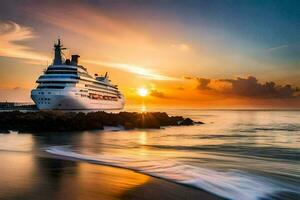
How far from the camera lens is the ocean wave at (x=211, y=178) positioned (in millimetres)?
12117

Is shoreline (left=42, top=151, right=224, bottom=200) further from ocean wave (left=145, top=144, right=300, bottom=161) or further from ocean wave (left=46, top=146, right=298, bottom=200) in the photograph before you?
ocean wave (left=145, top=144, right=300, bottom=161)

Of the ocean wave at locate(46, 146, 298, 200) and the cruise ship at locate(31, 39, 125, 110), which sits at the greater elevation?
the cruise ship at locate(31, 39, 125, 110)

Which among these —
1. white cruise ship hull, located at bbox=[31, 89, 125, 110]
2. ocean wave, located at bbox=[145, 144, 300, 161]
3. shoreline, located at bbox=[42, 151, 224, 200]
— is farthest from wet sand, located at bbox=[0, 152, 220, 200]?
white cruise ship hull, located at bbox=[31, 89, 125, 110]

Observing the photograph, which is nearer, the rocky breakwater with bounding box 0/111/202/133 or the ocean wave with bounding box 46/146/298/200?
the ocean wave with bounding box 46/146/298/200

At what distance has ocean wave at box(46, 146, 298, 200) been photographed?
12.1 m

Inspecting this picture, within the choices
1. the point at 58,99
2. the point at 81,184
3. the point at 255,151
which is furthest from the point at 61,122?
the point at 58,99

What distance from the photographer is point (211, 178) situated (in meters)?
14.0

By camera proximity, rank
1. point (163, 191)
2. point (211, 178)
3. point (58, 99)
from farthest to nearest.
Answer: point (58, 99), point (211, 178), point (163, 191)

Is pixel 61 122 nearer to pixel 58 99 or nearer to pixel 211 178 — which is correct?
pixel 211 178

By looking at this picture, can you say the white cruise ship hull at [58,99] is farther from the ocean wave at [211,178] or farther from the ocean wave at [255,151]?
the ocean wave at [211,178]

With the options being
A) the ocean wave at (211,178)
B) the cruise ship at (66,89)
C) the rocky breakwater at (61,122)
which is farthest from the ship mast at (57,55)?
the ocean wave at (211,178)

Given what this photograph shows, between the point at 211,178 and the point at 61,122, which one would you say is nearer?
the point at 211,178

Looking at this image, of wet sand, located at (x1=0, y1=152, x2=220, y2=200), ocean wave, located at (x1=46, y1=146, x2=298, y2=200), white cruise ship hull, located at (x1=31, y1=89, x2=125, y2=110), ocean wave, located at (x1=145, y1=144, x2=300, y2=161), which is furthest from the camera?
white cruise ship hull, located at (x1=31, y1=89, x2=125, y2=110)

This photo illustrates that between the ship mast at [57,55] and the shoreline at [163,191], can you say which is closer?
the shoreline at [163,191]
